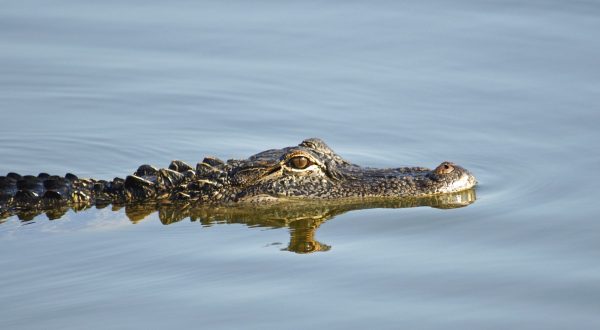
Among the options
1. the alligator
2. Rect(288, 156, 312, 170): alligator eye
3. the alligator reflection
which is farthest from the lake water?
Rect(288, 156, 312, 170): alligator eye

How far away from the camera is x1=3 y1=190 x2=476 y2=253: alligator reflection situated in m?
13.6

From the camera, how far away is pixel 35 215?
538 inches

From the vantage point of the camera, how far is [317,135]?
16.7m

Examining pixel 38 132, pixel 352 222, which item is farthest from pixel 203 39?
pixel 352 222

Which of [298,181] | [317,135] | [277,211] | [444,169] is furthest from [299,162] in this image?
[317,135]

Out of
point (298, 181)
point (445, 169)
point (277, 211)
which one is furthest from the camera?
point (445, 169)

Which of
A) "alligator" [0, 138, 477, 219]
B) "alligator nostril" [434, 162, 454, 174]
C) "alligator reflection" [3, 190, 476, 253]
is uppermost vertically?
"alligator nostril" [434, 162, 454, 174]

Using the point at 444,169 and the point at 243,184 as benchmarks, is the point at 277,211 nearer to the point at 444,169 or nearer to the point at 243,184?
the point at 243,184

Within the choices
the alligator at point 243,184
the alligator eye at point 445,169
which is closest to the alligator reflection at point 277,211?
the alligator at point 243,184

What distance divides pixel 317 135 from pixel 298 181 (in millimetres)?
2688

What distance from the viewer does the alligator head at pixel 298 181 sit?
14047mm

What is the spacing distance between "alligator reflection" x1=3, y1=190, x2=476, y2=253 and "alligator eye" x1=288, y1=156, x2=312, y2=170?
41cm

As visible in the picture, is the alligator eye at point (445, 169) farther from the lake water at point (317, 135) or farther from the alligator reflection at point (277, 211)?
the lake water at point (317, 135)

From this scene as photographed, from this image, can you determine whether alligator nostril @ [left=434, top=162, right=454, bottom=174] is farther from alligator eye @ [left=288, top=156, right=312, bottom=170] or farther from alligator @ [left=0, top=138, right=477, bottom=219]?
alligator eye @ [left=288, top=156, right=312, bottom=170]
